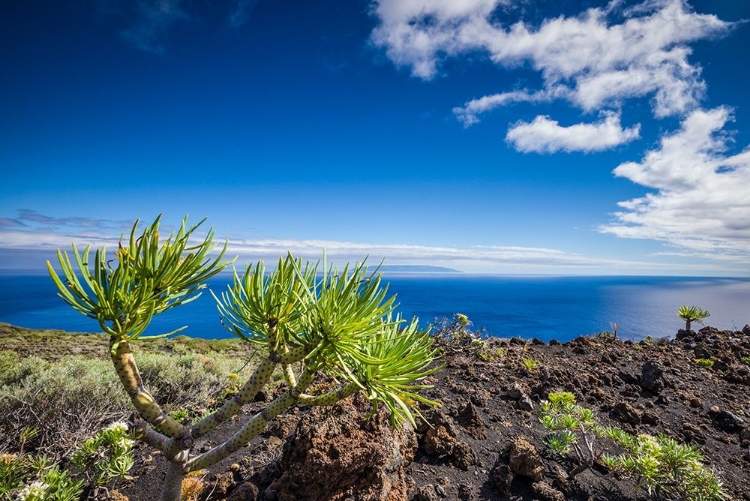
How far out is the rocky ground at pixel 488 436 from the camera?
2.44 m

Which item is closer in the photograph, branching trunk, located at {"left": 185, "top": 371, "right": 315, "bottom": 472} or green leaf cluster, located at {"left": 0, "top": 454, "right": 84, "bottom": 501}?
branching trunk, located at {"left": 185, "top": 371, "right": 315, "bottom": 472}

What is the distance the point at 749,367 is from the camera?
6.89 metres

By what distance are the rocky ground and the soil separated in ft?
0.04

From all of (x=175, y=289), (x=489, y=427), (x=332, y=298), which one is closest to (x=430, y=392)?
(x=489, y=427)

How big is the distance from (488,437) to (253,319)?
3.06 metres

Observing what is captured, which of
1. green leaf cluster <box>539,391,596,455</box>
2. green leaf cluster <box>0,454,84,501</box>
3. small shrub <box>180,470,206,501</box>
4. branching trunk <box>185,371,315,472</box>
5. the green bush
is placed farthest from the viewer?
the green bush

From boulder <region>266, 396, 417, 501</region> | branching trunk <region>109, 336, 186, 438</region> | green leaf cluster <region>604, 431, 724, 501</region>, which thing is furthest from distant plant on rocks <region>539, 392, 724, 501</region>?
branching trunk <region>109, 336, 186, 438</region>

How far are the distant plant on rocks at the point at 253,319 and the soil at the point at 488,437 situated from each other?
585 millimetres

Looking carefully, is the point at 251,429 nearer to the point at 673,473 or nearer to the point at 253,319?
the point at 253,319

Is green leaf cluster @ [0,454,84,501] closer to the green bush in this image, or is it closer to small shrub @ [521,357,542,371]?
the green bush

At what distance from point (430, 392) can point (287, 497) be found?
285cm

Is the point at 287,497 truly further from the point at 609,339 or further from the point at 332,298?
the point at 609,339

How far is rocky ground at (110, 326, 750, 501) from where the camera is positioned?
244 centimetres

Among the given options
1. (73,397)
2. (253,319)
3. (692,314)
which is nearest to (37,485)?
(253,319)
